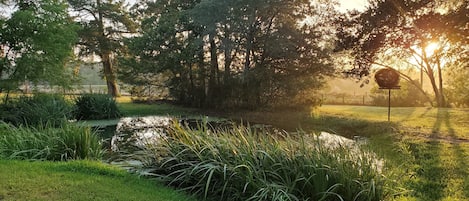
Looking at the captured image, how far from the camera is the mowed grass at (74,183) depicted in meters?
3.88

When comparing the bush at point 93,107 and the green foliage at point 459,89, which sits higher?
the green foliage at point 459,89

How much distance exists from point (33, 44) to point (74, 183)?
918 cm

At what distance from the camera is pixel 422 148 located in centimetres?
780

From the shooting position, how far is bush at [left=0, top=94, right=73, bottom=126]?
35.3ft

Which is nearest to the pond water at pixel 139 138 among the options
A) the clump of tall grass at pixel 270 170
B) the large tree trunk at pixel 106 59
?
the clump of tall grass at pixel 270 170

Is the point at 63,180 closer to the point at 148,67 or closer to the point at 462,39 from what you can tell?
the point at 462,39

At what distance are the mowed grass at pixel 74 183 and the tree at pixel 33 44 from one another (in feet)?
25.0

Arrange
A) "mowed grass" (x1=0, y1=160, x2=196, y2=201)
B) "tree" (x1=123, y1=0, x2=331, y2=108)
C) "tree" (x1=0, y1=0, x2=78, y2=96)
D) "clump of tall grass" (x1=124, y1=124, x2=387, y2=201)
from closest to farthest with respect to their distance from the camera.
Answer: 1. "mowed grass" (x1=0, y1=160, x2=196, y2=201)
2. "clump of tall grass" (x1=124, y1=124, x2=387, y2=201)
3. "tree" (x1=0, y1=0, x2=78, y2=96)
4. "tree" (x1=123, y1=0, x2=331, y2=108)

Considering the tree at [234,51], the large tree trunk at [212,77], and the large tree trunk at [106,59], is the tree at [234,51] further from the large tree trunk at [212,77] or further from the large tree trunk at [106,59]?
the large tree trunk at [106,59]

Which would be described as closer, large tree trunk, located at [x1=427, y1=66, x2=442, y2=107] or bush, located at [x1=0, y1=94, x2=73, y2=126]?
bush, located at [x1=0, y1=94, x2=73, y2=126]

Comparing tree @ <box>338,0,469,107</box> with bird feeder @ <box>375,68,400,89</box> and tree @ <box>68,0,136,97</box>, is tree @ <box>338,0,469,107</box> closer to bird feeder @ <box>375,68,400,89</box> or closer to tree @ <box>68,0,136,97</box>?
bird feeder @ <box>375,68,400,89</box>

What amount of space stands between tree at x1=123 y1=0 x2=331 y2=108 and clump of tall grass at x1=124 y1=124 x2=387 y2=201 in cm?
1024

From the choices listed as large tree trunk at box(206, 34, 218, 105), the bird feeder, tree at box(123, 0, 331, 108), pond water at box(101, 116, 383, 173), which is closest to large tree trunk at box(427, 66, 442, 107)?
tree at box(123, 0, 331, 108)

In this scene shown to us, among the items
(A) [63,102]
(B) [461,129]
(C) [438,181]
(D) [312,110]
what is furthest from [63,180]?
(D) [312,110]
